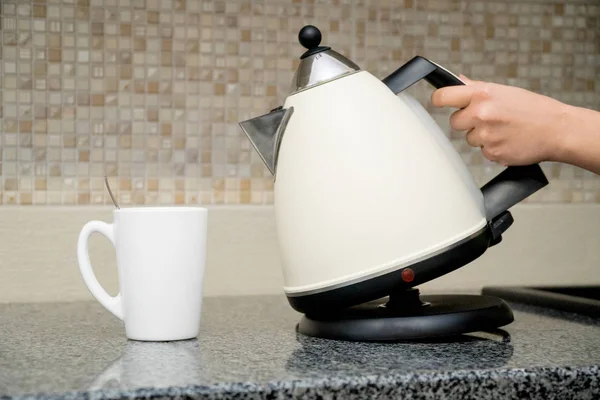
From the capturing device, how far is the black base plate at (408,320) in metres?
0.67

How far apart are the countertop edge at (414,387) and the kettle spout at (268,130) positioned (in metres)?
0.26

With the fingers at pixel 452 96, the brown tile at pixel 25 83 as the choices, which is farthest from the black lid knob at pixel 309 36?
the brown tile at pixel 25 83

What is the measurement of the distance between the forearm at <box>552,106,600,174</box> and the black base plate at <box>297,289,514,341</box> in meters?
0.17

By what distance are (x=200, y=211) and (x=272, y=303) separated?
1.10 ft

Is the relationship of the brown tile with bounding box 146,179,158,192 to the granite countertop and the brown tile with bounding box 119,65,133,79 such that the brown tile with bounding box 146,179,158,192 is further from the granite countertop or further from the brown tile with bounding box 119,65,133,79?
the granite countertop

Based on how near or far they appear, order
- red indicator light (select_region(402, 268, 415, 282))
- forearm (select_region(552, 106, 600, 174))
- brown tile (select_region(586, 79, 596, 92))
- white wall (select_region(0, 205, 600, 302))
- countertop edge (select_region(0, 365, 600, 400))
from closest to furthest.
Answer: countertop edge (select_region(0, 365, 600, 400))
red indicator light (select_region(402, 268, 415, 282))
forearm (select_region(552, 106, 600, 174))
white wall (select_region(0, 205, 600, 302))
brown tile (select_region(586, 79, 596, 92))

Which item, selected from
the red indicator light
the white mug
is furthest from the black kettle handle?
the white mug

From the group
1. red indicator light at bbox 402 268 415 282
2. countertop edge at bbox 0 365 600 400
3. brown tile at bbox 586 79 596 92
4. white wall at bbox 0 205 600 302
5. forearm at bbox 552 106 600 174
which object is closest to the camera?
countertop edge at bbox 0 365 600 400

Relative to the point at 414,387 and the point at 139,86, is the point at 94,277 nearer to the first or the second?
the point at 414,387

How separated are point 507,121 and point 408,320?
22 cm

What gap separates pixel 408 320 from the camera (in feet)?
2.20

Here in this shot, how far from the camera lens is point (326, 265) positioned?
0.67m

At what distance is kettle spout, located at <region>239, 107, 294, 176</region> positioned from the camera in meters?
0.71

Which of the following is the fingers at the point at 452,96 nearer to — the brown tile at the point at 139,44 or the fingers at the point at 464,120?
the fingers at the point at 464,120
